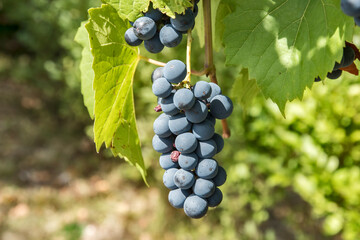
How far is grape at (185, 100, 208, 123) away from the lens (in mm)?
603

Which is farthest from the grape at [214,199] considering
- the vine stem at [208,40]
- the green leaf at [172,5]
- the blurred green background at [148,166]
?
the blurred green background at [148,166]

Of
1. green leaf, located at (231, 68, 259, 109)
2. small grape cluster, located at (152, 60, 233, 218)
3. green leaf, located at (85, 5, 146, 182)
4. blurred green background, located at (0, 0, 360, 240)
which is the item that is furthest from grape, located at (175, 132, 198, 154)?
blurred green background, located at (0, 0, 360, 240)

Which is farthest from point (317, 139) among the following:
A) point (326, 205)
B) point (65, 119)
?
point (65, 119)

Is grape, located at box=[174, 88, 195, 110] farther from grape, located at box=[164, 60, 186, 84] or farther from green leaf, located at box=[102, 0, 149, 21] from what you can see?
green leaf, located at box=[102, 0, 149, 21]

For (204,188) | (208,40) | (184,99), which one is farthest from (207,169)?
(208,40)

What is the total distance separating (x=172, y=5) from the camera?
Result: 58 cm

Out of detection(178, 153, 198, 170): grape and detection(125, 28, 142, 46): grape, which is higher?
detection(125, 28, 142, 46): grape

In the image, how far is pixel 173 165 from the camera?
2.20ft

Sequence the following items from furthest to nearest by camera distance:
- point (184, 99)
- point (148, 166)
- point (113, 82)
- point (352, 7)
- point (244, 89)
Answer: point (148, 166)
point (244, 89)
point (113, 82)
point (184, 99)
point (352, 7)

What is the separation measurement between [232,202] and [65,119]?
2425 mm

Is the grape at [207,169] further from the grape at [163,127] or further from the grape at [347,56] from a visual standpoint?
the grape at [347,56]

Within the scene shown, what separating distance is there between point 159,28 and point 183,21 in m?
0.07

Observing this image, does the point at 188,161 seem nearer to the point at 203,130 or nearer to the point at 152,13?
the point at 203,130

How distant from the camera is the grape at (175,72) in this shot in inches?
23.7
